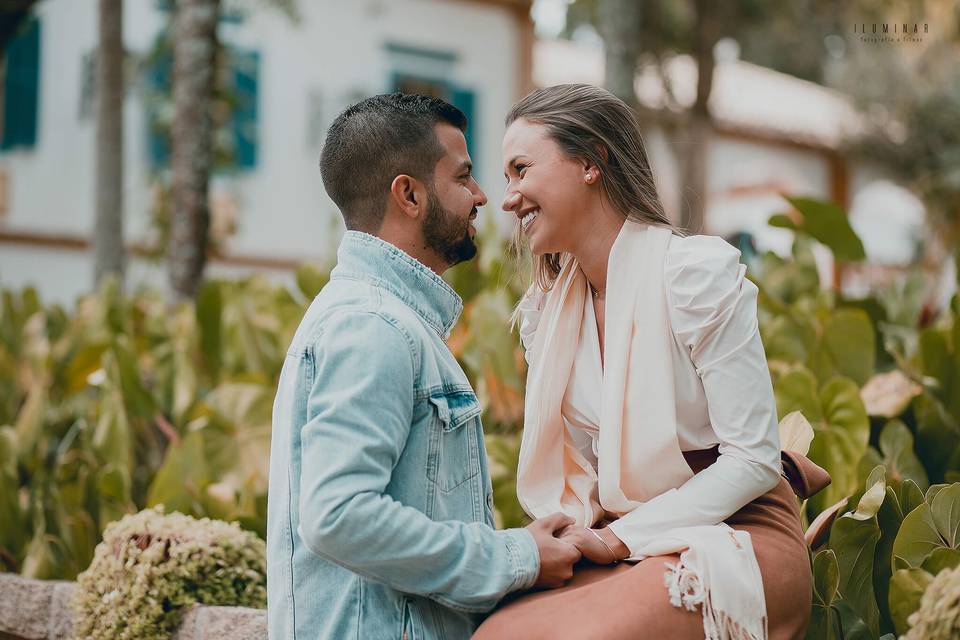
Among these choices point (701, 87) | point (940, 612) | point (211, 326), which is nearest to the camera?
point (940, 612)

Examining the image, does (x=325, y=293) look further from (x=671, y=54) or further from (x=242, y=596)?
(x=671, y=54)

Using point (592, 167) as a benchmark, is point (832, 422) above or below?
below

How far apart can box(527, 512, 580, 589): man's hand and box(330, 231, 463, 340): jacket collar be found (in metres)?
0.44

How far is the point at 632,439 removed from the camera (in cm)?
234

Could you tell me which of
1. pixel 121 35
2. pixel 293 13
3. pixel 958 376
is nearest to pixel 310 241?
pixel 293 13

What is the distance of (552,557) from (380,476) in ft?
1.25

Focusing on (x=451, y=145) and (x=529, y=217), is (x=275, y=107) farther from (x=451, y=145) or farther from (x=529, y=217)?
(x=451, y=145)

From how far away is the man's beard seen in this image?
7.43ft

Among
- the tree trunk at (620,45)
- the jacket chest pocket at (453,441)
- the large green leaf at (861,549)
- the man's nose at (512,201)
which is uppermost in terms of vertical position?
the tree trunk at (620,45)

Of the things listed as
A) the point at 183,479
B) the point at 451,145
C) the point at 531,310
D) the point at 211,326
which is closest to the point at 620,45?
the point at 211,326

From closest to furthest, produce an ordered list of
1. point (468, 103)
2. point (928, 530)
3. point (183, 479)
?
point (928, 530)
point (183, 479)
point (468, 103)

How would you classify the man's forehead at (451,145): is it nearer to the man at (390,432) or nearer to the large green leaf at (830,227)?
the man at (390,432)

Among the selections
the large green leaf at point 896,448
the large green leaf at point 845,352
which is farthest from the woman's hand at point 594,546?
the large green leaf at point 845,352

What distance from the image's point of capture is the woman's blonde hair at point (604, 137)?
242 centimetres
